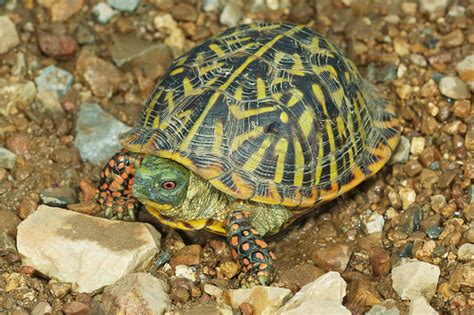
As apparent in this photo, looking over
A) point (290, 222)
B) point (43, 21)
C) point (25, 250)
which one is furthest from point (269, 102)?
point (43, 21)

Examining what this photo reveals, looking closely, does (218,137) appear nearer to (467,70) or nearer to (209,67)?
(209,67)

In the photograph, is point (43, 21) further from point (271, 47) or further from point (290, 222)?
point (290, 222)

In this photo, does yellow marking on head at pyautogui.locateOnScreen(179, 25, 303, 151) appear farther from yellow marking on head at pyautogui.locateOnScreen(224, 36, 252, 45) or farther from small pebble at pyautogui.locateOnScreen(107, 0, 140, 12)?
small pebble at pyautogui.locateOnScreen(107, 0, 140, 12)

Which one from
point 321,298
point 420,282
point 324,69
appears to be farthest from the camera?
point 324,69

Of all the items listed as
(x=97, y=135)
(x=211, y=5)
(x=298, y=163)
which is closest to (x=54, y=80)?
(x=97, y=135)

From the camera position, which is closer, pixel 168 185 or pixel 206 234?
pixel 168 185

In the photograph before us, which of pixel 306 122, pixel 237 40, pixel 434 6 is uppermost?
pixel 237 40

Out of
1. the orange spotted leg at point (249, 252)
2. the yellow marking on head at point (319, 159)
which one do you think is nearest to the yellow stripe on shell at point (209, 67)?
the yellow marking on head at point (319, 159)
